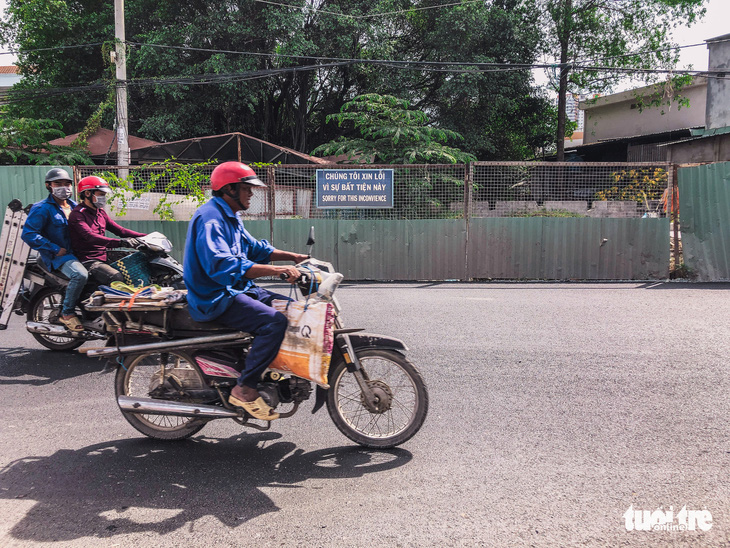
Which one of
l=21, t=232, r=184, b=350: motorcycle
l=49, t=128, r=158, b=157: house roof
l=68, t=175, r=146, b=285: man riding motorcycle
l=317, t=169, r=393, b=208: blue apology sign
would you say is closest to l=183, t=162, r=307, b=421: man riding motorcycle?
l=21, t=232, r=184, b=350: motorcycle

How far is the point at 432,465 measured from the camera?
341 centimetres

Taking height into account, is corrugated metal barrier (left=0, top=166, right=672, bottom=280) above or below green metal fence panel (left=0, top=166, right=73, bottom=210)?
below

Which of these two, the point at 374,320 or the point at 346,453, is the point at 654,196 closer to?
the point at 374,320

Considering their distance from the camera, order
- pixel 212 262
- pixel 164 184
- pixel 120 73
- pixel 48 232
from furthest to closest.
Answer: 1. pixel 120 73
2. pixel 164 184
3. pixel 48 232
4. pixel 212 262

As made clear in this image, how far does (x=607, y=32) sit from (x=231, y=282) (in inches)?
1040

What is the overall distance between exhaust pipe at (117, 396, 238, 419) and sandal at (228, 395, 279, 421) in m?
0.11

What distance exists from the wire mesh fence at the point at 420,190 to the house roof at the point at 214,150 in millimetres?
6829

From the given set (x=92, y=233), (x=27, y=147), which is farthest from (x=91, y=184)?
(x=27, y=147)

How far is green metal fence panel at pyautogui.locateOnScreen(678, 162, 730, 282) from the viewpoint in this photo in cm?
1102

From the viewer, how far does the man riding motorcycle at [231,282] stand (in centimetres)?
333

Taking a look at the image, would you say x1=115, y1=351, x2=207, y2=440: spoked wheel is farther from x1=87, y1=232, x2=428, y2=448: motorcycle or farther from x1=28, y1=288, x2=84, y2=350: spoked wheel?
x1=28, y1=288, x2=84, y2=350: spoked wheel

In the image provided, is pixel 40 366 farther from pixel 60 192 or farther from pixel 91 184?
pixel 91 184

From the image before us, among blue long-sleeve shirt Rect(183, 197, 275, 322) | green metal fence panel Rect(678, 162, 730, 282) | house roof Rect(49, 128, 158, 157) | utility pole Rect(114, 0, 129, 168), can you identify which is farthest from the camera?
house roof Rect(49, 128, 158, 157)

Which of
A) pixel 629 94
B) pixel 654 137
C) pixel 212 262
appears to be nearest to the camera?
pixel 212 262
